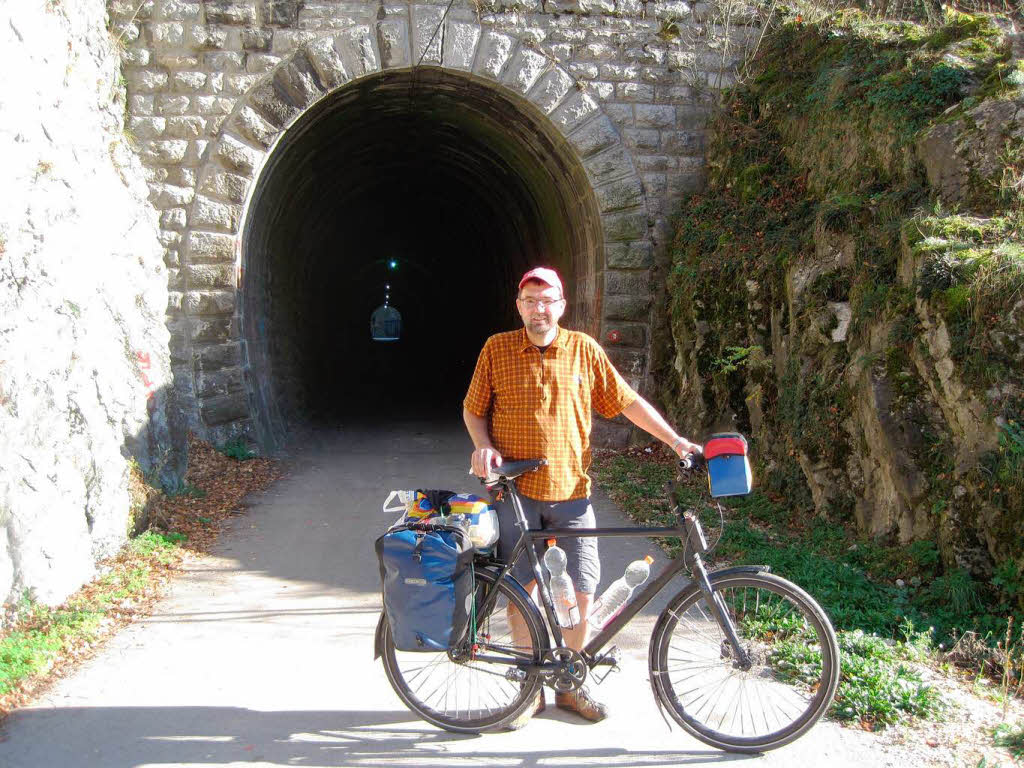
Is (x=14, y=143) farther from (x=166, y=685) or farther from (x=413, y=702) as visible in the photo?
(x=413, y=702)

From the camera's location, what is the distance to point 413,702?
3.35 m

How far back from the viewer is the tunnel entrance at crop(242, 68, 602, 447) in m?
9.16

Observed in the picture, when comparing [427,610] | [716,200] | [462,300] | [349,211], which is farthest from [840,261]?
[462,300]

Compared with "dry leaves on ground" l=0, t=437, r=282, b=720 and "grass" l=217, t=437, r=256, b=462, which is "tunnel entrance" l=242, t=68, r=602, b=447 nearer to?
"grass" l=217, t=437, r=256, b=462

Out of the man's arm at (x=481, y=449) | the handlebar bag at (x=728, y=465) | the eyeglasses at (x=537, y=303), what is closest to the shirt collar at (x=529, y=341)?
the eyeglasses at (x=537, y=303)

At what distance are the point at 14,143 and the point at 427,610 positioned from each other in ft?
14.1

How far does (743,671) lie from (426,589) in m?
1.20

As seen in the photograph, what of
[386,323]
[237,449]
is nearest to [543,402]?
[237,449]

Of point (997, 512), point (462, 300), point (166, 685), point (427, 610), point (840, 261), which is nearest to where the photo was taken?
point (427, 610)

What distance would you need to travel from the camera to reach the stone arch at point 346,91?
8.25 metres

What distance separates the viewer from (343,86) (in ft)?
28.0

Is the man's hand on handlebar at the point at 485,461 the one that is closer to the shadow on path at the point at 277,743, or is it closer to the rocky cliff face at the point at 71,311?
the shadow on path at the point at 277,743

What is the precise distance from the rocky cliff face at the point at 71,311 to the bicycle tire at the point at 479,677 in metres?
2.21

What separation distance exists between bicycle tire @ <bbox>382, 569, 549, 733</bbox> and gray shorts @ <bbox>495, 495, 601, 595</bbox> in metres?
0.13
